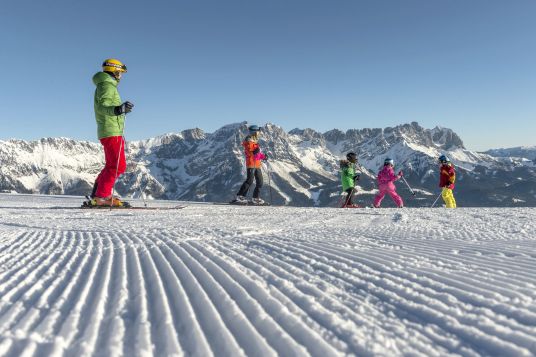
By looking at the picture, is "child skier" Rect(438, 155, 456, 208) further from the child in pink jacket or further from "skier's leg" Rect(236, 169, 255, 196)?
"skier's leg" Rect(236, 169, 255, 196)

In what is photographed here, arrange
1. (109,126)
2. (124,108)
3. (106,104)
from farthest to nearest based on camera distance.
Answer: (109,126), (106,104), (124,108)

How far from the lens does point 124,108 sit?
8.66m

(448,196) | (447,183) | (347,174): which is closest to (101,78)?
(347,174)

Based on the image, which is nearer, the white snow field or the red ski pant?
the white snow field

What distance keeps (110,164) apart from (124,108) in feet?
4.55

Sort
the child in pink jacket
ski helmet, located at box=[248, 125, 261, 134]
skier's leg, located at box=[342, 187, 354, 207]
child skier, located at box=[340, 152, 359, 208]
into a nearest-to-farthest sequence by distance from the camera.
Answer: ski helmet, located at box=[248, 125, 261, 134] < the child in pink jacket < skier's leg, located at box=[342, 187, 354, 207] < child skier, located at box=[340, 152, 359, 208]

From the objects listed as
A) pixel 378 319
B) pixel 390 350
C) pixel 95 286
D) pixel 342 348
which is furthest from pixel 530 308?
pixel 95 286

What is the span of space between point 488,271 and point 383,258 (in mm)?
733

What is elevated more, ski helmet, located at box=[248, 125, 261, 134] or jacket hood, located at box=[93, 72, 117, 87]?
jacket hood, located at box=[93, 72, 117, 87]

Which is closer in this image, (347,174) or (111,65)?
(111,65)

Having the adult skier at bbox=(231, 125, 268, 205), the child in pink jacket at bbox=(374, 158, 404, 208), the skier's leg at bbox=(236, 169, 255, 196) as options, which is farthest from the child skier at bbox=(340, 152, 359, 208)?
the skier's leg at bbox=(236, 169, 255, 196)

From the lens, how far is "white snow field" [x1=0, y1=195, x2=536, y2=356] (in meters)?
1.52

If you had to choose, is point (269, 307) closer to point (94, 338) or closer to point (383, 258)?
point (94, 338)

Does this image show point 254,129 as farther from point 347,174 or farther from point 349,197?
point 349,197
